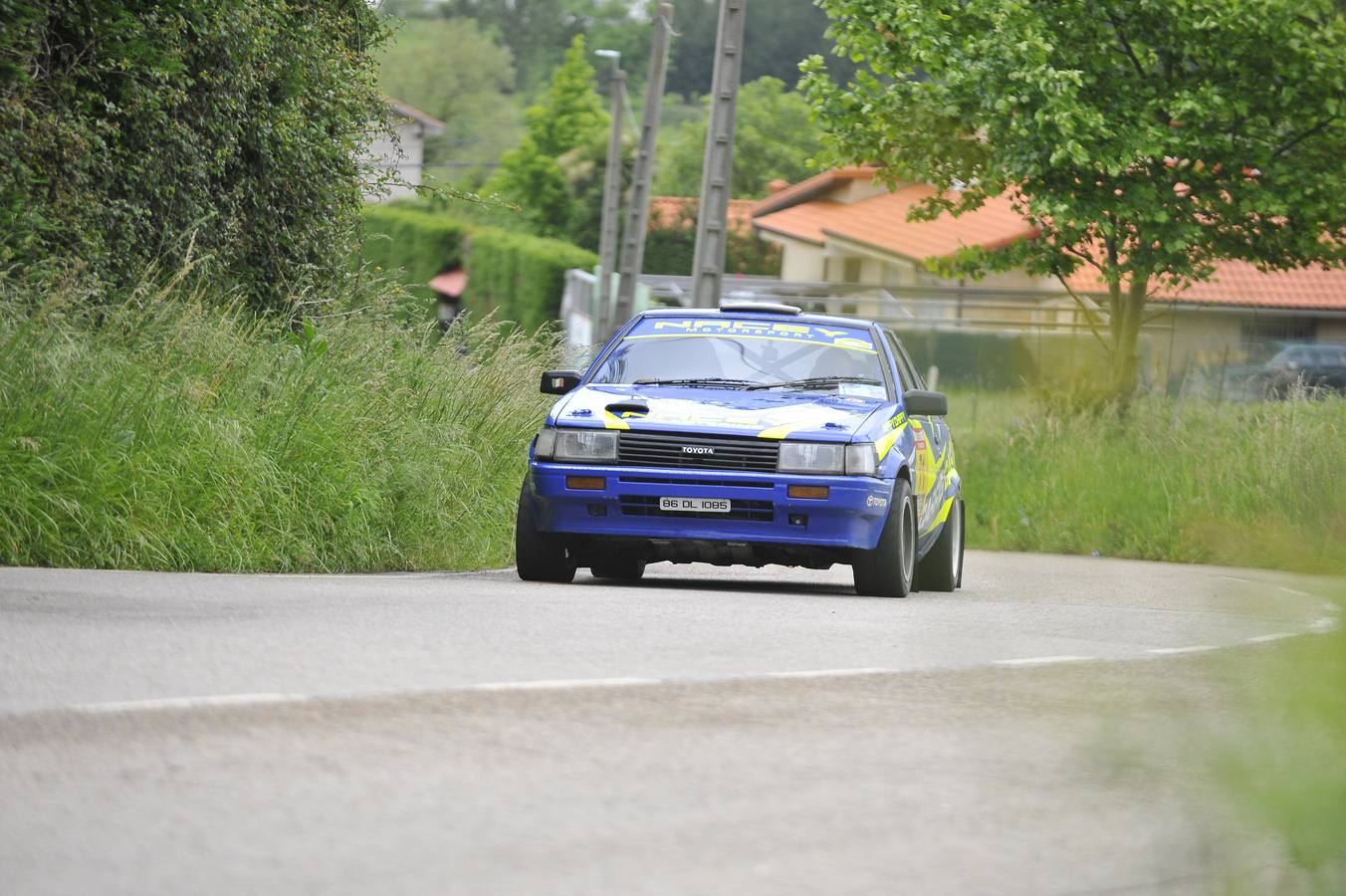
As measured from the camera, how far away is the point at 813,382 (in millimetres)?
13016

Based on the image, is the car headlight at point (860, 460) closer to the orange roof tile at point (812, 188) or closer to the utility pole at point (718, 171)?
the utility pole at point (718, 171)

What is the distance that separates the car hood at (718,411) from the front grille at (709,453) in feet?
0.15

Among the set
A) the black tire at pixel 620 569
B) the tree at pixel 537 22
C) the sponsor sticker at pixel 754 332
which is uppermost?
the tree at pixel 537 22

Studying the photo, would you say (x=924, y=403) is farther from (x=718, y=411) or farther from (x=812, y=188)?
(x=812, y=188)

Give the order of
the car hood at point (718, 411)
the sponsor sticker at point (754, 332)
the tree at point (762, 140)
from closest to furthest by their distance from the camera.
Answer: the car hood at point (718, 411) < the sponsor sticker at point (754, 332) < the tree at point (762, 140)

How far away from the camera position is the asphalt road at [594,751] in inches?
188

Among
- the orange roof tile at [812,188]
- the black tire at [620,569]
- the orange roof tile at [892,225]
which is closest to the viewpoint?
the black tire at [620,569]

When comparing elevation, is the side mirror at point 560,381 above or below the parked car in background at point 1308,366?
below

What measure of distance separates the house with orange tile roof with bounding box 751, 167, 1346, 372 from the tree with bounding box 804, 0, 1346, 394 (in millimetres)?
15105

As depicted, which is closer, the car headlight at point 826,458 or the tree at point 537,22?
the car headlight at point 826,458

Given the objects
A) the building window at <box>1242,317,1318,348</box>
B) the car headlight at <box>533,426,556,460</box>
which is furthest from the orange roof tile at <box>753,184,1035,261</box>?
the car headlight at <box>533,426,556,460</box>

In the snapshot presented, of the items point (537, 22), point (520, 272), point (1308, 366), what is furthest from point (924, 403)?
point (537, 22)

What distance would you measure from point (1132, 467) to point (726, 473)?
38.6 ft

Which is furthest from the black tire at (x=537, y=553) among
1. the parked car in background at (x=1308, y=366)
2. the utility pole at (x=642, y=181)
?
the utility pole at (x=642, y=181)
